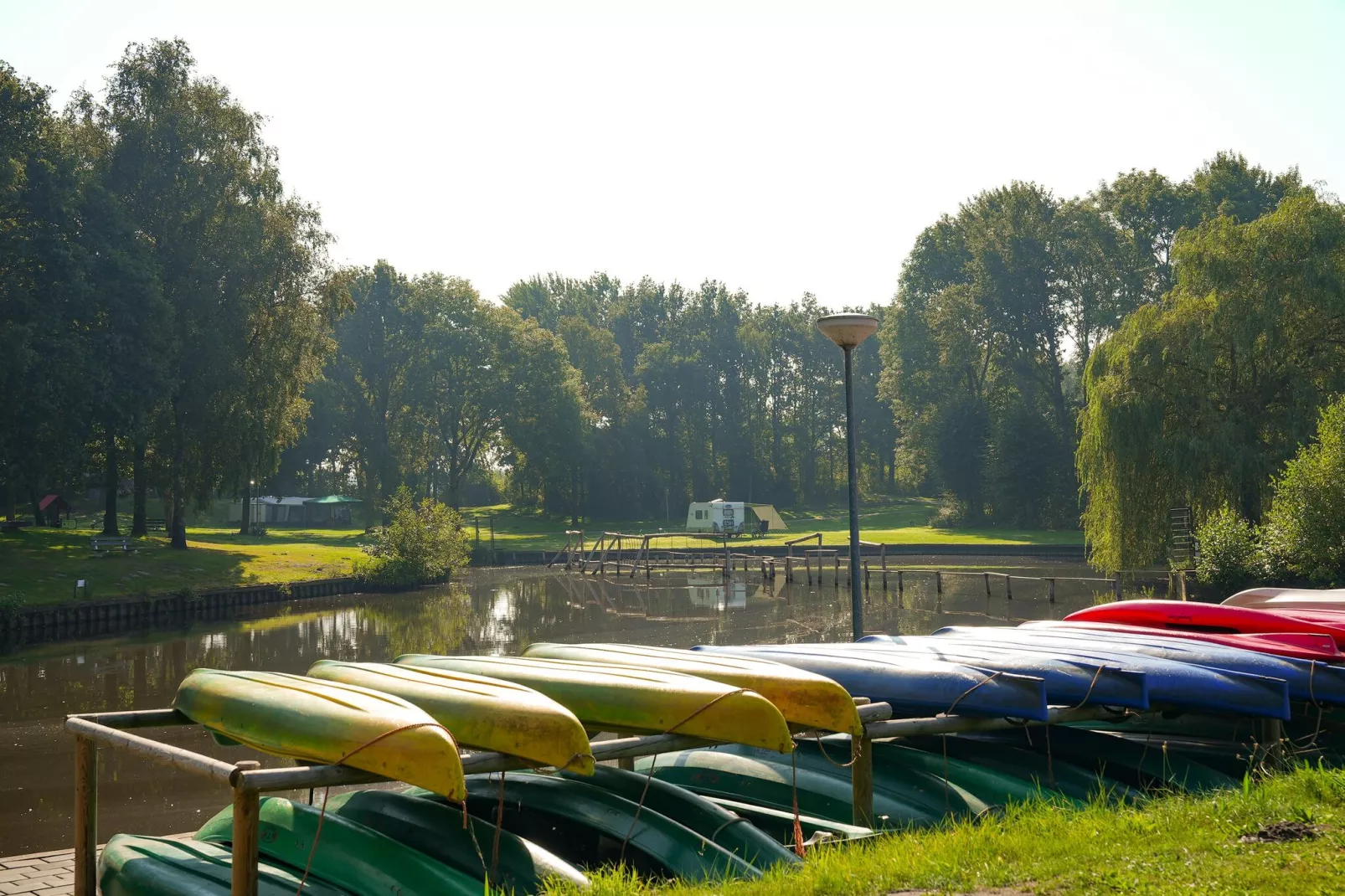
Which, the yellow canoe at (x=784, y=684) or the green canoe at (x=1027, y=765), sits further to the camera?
the green canoe at (x=1027, y=765)

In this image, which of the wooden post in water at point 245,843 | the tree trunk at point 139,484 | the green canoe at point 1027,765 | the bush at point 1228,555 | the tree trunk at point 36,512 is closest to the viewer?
the wooden post in water at point 245,843

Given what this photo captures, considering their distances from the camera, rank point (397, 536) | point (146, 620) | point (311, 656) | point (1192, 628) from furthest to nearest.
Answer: point (397, 536) < point (146, 620) < point (311, 656) < point (1192, 628)

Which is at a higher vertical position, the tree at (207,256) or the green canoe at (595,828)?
the tree at (207,256)

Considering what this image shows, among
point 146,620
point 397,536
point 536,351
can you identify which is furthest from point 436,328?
point 146,620

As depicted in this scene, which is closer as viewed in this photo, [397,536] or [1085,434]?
[1085,434]

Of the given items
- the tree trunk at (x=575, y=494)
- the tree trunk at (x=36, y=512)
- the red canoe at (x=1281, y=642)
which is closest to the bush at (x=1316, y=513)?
the red canoe at (x=1281, y=642)

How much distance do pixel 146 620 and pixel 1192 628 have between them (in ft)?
84.7

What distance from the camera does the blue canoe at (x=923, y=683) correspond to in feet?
18.5

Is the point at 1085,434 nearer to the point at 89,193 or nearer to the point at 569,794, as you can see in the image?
the point at 569,794

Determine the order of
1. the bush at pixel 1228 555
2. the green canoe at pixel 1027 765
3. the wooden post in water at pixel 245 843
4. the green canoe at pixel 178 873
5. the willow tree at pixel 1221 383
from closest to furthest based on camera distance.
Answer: the wooden post in water at pixel 245 843 → the green canoe at pixel 178 873 → the green canoe at pixel 1027 765 → the bush at pixel 1228 555 → the willow tree at pixel 1221 383

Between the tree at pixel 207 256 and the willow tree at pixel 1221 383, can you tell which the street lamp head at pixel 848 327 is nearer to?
the willow tree at pixel 1221 383

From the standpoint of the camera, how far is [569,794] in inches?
219

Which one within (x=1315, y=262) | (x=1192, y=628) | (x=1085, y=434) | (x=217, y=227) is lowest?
(x=1192, y=628)

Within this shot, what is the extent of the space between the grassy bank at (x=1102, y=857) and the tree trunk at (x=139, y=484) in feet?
108
